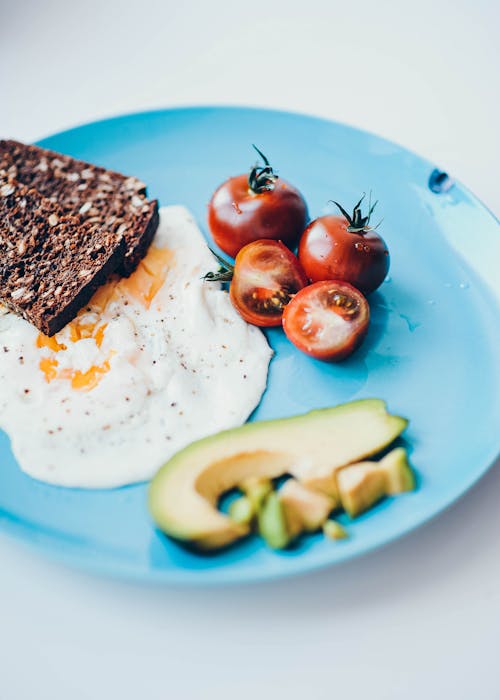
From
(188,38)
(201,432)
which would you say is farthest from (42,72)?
(201,432)

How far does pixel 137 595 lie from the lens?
2.26m

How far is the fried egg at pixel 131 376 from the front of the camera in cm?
248

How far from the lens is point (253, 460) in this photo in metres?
2.33

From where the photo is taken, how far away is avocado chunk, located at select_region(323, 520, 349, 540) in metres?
2.19

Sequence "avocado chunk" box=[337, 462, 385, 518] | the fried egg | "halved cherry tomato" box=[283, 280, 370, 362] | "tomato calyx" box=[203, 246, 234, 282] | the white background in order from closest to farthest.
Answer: the white background
"avocado chunk" box=[337, 462, 385, 518]
the fried egg
"halved cherry tomato" box=[283, 280, 370, 362]
"tomato calyx" box=[203, 246, 234, 282]

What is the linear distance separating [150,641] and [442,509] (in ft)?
3.16

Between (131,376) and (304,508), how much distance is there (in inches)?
33.3

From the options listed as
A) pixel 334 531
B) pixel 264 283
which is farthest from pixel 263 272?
pixel 334 531

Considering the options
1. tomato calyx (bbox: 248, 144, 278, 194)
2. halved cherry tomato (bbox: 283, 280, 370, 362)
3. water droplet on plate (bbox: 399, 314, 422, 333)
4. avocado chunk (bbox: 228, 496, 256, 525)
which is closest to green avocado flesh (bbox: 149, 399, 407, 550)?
avocado chunk (bbox: 228, 496, 256, 525)

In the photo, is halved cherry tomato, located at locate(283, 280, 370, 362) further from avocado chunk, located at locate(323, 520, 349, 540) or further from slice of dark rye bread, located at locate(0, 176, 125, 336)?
slice of dark rye bread, located at locate(0, 176, 125, 336)

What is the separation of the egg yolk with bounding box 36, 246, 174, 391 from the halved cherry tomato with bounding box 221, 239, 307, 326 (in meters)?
0.38

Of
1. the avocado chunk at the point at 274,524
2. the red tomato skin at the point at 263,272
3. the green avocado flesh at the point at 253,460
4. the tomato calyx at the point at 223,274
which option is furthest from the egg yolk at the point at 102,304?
the avocado chunk at the point at 274,524

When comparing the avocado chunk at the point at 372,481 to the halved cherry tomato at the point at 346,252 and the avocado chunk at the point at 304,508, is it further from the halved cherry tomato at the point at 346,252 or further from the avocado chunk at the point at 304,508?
the halved cherry tomato at the point at 346,252

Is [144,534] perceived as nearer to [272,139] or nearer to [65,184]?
[65,184]
